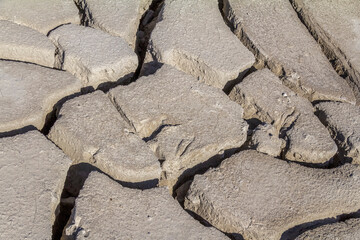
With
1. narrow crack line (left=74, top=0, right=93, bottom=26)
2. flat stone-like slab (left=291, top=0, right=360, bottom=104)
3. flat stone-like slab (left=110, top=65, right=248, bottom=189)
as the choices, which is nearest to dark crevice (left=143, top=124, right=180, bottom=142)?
flat stone-like slab (left=110, top=65, right=248, bottom=189)

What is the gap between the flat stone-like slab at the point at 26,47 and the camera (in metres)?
1.98

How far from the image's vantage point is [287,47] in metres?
2.12

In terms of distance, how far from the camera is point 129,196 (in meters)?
1.52

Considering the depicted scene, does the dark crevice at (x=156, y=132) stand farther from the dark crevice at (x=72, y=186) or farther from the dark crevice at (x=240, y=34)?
the dark crevice at (x=240, y=34)

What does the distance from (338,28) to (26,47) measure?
1339 millimetres

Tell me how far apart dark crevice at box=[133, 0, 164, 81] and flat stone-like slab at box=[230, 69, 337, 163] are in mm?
472

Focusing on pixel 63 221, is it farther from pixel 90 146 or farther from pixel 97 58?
pixel 97 58

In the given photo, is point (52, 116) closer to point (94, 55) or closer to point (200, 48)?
point (94, 55)

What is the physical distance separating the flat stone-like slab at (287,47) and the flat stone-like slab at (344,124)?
0.07 m

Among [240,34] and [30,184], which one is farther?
[240,34]

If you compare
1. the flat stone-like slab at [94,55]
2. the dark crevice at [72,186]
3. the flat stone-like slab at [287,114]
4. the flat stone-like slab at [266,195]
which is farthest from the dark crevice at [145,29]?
the flat stone-like slab at [266,195]

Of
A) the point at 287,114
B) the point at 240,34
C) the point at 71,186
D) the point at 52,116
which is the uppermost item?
the point at 240,34

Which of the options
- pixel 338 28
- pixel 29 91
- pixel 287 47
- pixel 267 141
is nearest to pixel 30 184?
pixel 29 91

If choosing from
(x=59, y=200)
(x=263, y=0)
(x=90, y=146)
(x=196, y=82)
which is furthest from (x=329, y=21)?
(x=59, y=200)
